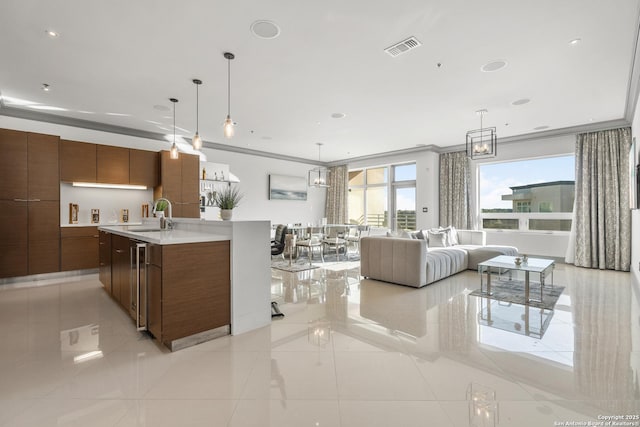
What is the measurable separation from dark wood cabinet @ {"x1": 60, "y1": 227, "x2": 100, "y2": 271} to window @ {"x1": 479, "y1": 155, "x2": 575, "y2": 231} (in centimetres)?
852

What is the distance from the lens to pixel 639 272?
4.23 meters

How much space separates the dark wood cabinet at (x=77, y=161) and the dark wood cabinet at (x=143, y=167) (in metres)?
0.59

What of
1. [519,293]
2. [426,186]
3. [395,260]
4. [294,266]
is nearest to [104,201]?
[294,266]

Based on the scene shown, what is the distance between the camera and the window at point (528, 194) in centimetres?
645

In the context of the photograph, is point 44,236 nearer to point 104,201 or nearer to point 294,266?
point 104,201

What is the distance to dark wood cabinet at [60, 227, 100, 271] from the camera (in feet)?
16.7

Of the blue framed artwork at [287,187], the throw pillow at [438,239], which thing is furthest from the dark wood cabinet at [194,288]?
the blue framed artwork at [287,187]

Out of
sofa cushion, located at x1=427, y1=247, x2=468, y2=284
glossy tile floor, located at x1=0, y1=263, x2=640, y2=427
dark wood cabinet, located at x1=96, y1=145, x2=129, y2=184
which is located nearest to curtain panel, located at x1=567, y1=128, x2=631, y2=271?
sofa cushion, located at x1=427, y1=247, x2=468, y2=284

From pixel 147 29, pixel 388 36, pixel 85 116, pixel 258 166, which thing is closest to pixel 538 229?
pixel 388 36

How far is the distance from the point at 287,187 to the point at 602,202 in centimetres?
732

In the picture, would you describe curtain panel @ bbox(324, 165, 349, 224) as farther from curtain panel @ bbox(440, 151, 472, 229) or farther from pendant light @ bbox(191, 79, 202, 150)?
pendant light @ bbox(191, 79, 202, 150)

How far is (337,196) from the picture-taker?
1005cm

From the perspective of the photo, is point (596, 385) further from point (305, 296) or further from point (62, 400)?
point (62, 400)

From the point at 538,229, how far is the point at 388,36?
610cm
